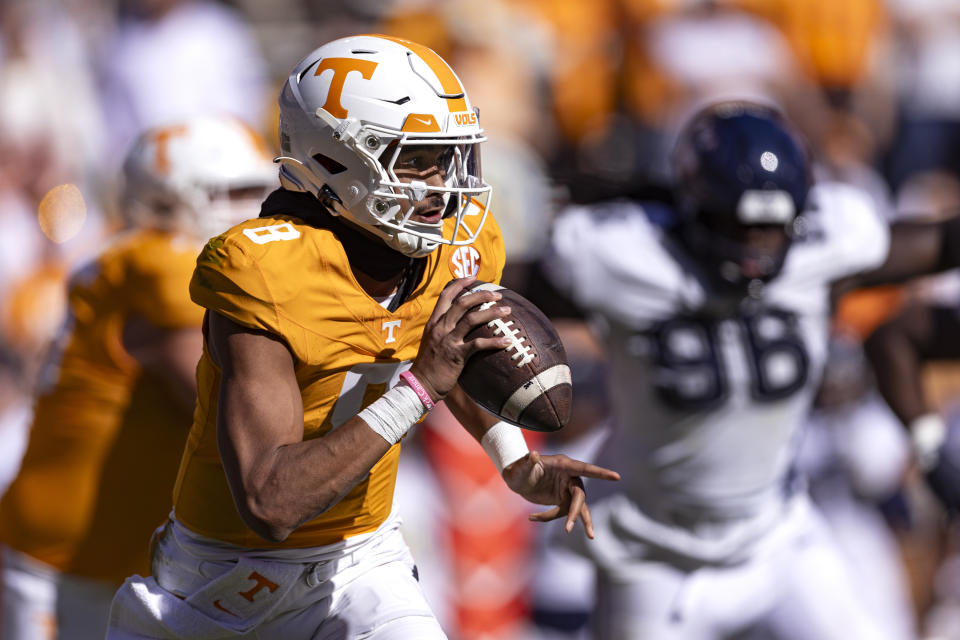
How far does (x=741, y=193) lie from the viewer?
157 inches

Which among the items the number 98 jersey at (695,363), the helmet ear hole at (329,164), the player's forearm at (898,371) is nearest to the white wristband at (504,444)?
the helmet ear hole at (329,164)

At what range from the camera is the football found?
2514mm

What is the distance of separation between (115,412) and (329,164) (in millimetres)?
1284

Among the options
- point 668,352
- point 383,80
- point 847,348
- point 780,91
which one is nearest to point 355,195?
point 383,80

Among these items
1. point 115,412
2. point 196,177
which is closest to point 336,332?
point 115,412

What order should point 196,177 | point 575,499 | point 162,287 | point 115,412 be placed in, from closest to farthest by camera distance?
point 575,499, point 162,287, point 115,412, point 196,177

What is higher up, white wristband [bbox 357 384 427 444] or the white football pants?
white wristband [bbox 357 384 427 444]

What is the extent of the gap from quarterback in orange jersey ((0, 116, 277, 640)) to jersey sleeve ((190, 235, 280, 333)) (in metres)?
1.03

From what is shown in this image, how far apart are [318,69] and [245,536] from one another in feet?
2.90

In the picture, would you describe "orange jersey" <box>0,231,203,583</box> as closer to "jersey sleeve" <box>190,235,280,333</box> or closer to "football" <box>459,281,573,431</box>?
"jersey sleeve" <box>190,235,280,333</box>

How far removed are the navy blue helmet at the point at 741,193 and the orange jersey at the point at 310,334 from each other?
1332 millimetres

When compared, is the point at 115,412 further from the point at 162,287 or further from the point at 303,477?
the point at 303,477

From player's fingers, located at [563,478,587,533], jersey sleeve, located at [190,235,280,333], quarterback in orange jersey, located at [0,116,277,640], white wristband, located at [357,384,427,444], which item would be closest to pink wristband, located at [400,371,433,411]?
white wristband, located at [357,384,427,444]

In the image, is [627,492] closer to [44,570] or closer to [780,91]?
[44,570]
